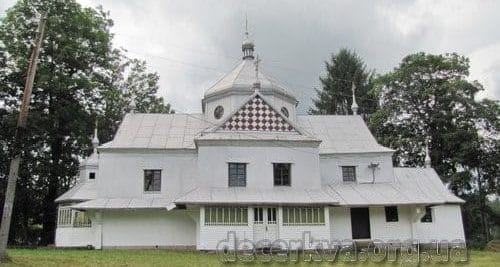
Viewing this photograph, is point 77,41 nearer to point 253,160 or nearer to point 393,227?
point 253,160

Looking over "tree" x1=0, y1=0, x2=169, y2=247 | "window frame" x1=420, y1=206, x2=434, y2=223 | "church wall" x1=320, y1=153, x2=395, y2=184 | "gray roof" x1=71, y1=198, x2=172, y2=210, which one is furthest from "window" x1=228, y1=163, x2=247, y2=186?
"tree" x1=0, y1=0, x2=169, y2=247

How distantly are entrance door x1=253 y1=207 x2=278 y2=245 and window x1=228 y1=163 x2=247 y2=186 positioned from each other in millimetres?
1724

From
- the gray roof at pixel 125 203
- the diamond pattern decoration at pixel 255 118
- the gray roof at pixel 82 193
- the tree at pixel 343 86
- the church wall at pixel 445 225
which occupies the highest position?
the tree at pixel 343 86

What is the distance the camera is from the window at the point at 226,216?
23703mm

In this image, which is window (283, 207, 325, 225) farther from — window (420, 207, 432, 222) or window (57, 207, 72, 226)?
window (57, 207, 72, 226)

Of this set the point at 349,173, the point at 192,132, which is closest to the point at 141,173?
the point at 192,132

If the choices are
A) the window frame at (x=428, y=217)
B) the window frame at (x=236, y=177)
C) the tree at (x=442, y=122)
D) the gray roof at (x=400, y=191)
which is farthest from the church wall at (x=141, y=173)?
the tree at (x=442, y=122)

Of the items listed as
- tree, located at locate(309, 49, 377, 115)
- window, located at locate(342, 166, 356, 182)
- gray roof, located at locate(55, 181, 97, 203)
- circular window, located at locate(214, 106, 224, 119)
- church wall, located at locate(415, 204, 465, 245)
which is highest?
tree, located at locate(309, 49, 377, 115)

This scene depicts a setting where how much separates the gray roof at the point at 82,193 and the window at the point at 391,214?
1536 cm

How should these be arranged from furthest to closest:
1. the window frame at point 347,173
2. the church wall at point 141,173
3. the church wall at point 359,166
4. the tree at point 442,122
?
1. the tree at point 442,122
2. the window frame at point 347,173
3. the church wall at point 359,166
4. the church wall at point 141,173

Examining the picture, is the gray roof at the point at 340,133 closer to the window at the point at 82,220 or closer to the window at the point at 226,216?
the window at the point at 226,216

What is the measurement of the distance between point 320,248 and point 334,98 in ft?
91.6

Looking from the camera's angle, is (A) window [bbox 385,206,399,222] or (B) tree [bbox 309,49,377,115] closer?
(A) window [bbox 385,206,399,222]

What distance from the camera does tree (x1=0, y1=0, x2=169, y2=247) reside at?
34.8 meters
